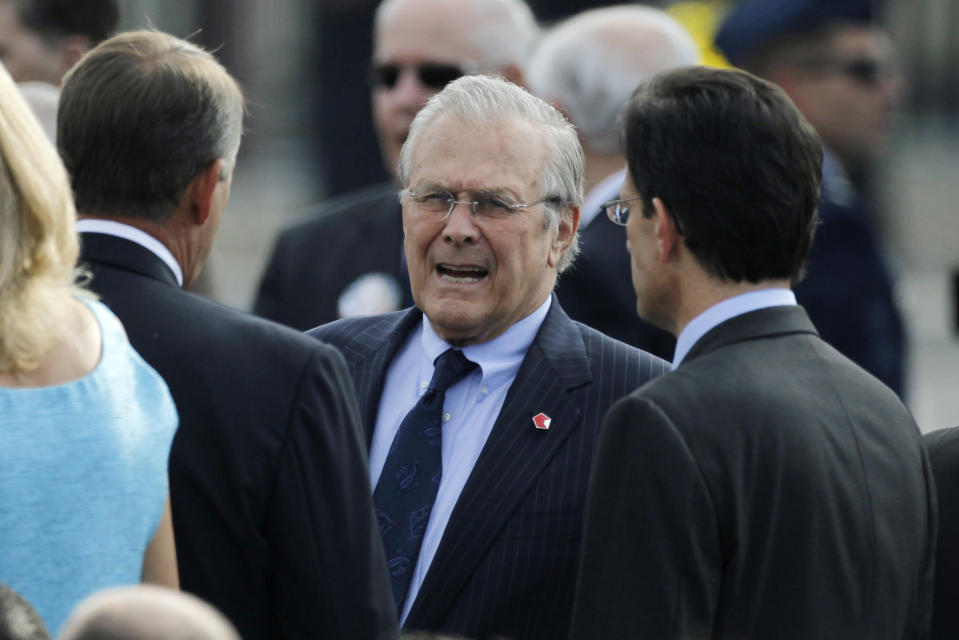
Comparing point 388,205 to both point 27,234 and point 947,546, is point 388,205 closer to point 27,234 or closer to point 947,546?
point 947,546

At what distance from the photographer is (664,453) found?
265cm

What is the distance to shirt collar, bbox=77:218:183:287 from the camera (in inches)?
117

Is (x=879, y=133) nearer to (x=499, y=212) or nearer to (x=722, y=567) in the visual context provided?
(x=499, y=212)

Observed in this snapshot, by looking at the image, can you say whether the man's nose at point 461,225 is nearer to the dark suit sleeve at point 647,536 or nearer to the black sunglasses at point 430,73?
the dark suit sleeve at point 647,536

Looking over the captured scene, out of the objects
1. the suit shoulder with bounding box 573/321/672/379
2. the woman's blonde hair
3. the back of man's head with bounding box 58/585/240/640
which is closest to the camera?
the back of man's head with bounding box 58/585/240/640

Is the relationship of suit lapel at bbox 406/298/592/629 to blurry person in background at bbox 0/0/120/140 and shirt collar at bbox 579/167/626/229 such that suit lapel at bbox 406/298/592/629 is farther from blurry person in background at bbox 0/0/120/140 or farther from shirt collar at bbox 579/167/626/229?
blurry person in background at bbox 0/0/120/140

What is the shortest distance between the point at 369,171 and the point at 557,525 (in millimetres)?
8880

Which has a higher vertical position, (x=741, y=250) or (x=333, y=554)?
(x=741, y=250)

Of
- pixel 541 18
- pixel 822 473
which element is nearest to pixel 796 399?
pixel 822 473

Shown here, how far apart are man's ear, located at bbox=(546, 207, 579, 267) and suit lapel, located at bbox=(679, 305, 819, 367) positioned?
2.42ft

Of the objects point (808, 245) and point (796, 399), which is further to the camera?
point (808, 245)

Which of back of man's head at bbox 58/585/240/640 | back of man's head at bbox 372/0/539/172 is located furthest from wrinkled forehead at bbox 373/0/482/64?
back of man's head at bbox 58/585/240/640

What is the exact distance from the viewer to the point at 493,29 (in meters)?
5.41

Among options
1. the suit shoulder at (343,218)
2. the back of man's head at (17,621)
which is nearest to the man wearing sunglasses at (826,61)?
the suit shoulder at (343,218)
